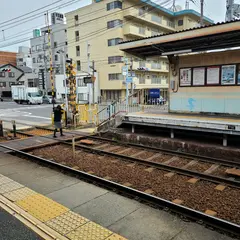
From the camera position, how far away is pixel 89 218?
428 centimetres

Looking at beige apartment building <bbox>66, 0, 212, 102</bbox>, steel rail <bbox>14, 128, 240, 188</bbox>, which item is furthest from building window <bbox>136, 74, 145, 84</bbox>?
steel rail <bbox>14, 128, 240, 188</bbox>

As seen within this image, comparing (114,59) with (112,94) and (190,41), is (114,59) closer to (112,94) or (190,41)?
(112,94)

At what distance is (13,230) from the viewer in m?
3.86

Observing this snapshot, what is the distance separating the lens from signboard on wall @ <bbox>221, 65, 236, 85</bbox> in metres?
9.56

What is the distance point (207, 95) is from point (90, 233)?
8382mm

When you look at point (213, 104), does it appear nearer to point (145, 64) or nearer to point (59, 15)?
point (145, 64)

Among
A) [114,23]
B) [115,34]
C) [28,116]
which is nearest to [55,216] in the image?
[28,116]

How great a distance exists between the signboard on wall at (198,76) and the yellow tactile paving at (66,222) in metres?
8.25

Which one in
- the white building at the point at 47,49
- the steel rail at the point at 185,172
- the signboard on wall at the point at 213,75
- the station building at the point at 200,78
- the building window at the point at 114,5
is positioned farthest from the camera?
the white building at the point at 47,49

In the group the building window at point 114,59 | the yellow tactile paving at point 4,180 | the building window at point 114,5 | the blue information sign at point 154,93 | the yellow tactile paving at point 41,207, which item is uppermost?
the building window at point 114,5

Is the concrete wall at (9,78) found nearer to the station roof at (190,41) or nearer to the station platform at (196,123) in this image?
the station roof at (190,41)

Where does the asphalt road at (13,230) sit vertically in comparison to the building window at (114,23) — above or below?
below

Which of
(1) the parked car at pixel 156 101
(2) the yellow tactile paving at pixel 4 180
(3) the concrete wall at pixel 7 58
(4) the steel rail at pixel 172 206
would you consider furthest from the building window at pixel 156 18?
(3) the concrete wall at pixel 7 58

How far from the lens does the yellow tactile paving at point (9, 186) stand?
5.46 m
